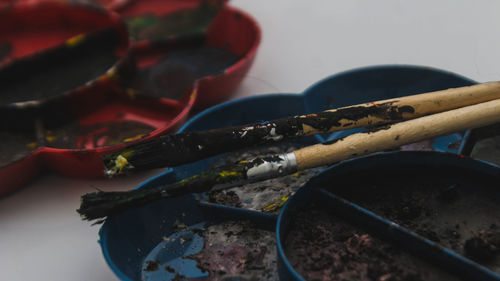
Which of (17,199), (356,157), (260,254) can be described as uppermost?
(356,157)

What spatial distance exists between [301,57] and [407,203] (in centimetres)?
65

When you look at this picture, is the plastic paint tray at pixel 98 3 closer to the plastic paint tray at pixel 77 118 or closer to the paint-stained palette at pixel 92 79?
the paint-stained palette at pixel 92 79

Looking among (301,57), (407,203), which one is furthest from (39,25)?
(407,203)

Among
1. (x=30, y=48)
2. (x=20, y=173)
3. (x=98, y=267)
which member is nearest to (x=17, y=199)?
(x=20, y=173)

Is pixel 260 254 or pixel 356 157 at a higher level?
pixel 356 157

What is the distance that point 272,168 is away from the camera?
72 centimetres

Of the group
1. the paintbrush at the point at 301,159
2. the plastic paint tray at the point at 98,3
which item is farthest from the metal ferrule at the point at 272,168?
the plastic paint tray at the point at 98,3

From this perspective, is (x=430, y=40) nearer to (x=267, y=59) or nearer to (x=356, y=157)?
(x=267, y=59)

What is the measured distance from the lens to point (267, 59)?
4.37ft

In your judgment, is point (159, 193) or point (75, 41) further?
point (75, 41)

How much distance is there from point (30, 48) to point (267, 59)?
672 millimetres

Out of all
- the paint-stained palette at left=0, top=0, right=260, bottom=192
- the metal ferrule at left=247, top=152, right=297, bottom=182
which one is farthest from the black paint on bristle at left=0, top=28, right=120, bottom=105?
the metal ferrule at left=247, top=152, right=297, bottom=182

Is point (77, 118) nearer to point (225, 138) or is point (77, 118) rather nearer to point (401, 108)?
point (225, 138)

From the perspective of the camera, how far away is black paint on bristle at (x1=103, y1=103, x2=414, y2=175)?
733mm
